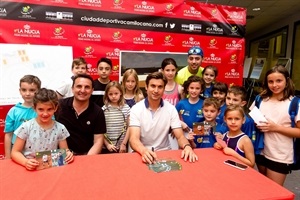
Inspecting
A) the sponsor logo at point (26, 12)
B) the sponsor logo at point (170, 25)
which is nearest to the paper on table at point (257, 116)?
the sponsor logo at point (170, 25)

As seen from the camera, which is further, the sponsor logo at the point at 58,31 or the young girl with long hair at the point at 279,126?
the sponsor logo at the point at 58,31

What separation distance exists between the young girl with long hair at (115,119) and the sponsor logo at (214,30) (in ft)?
8.46

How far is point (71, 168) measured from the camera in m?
1.56

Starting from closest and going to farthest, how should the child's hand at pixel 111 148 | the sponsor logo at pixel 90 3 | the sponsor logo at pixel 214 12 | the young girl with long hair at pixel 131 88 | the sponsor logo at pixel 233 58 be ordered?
the child's hand at pixel 111 148 < the young girl with long hair at pixel 131 88 < the sponsor logo at pixel 90 3 < the sponsor logo at pixel 214 12 < the sponsor logo at pixel 233 58

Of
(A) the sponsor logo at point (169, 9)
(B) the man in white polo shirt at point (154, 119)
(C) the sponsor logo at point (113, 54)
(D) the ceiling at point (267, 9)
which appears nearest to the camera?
(B) the man in white polo shirt at point (154, 119)

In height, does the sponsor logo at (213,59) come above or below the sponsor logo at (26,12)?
below

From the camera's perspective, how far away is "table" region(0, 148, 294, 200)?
126 centimetres

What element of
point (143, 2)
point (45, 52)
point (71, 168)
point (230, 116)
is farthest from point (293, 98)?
point (45, 52)

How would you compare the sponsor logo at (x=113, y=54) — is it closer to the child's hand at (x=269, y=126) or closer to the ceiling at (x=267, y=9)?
the child's hand at (x=269, y=126)

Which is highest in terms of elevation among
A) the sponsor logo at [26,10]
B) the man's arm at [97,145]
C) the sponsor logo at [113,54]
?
the sponsor logo at [26,10]

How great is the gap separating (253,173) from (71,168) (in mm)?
1181

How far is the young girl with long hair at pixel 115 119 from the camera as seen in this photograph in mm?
2553

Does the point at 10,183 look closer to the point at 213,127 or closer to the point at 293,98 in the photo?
the point at 213,127

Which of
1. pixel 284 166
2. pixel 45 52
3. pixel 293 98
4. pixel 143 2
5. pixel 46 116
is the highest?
pixel 143 2
